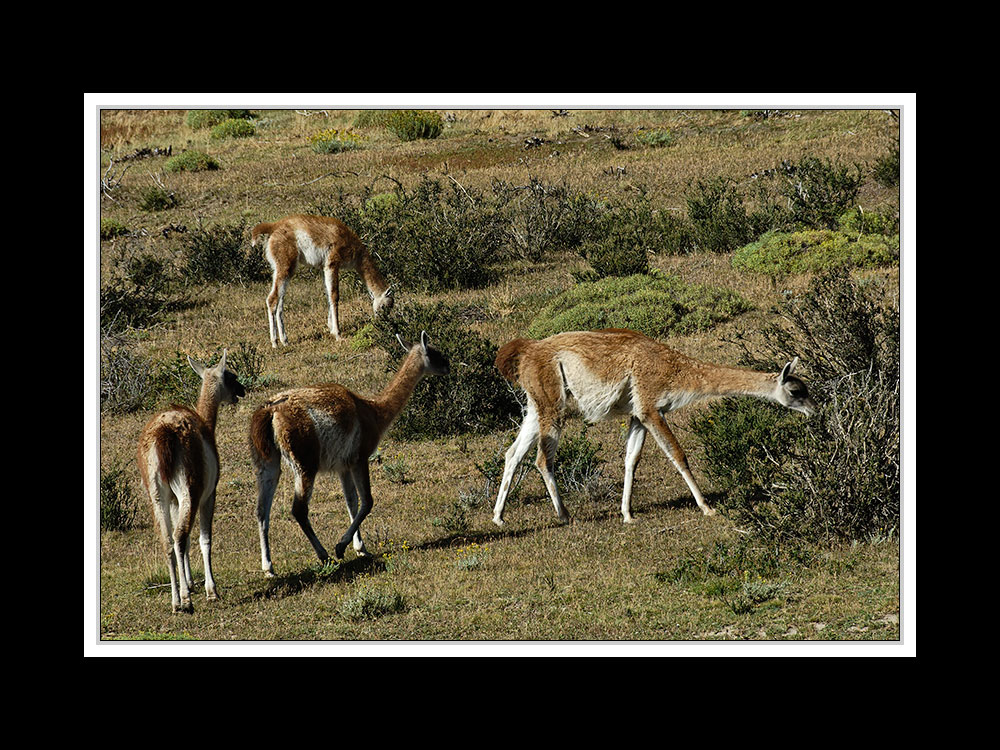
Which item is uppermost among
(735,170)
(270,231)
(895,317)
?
(735,170)

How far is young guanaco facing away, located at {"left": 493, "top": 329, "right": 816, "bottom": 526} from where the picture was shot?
36.9 ft

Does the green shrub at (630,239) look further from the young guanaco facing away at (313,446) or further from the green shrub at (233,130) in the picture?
the green shrub at (233,130)

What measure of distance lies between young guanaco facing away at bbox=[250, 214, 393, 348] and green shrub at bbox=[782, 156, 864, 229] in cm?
693

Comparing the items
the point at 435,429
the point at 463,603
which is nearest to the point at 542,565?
the point at 463,603

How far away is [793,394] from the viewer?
11.2 metres

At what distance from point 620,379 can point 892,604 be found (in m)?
3.58

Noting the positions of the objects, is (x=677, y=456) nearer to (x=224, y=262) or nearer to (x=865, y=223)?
(x=865, y=223)

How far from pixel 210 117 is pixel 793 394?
21412 millimetres

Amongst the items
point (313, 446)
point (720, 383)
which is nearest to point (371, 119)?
point (720, 383)

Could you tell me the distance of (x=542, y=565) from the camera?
998 centimetres

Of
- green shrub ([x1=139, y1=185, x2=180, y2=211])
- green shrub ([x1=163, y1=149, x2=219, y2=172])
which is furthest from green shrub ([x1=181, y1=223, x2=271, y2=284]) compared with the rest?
green shrub ([x1=163, y1=149, x2=219, y2=172])

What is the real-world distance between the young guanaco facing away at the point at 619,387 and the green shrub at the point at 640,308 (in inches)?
191

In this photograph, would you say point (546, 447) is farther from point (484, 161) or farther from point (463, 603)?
point (484, 161)

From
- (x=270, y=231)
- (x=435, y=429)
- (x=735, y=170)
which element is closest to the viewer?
(x=435, y=429)
